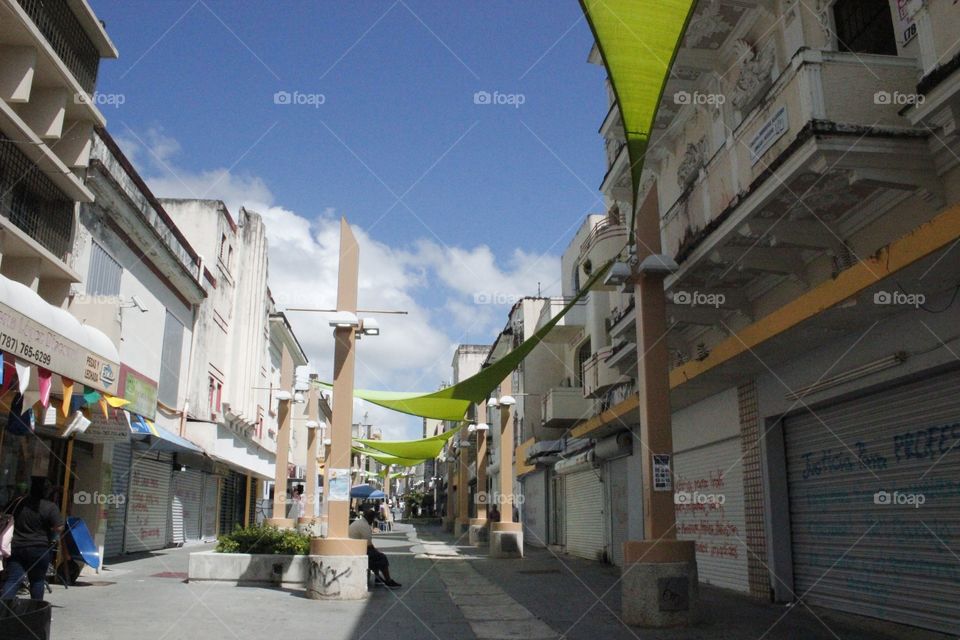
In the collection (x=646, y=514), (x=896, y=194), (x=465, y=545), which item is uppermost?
(x=896, y=194)

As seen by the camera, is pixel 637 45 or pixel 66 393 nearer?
pixel 637 45

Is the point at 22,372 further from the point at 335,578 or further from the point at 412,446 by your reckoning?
the point at 412,446

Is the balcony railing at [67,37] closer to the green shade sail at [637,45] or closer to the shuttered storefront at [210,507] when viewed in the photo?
the green shade sail at [637,45]

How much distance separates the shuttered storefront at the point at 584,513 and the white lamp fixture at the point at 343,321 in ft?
35.0

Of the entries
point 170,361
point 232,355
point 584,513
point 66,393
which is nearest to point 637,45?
point 66,393

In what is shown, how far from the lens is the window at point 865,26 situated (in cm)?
882

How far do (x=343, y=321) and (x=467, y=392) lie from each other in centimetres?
366

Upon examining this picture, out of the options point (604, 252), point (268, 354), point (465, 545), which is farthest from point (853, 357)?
point (268, 354)

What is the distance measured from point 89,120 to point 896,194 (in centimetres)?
1242

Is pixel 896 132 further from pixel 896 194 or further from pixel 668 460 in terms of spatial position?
pixel 668 460

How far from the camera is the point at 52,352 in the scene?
8.94 metres

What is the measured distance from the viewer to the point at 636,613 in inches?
343

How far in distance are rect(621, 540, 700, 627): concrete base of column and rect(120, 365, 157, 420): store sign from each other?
27.7 feet

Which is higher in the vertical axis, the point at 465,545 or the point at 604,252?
the point at 604,252
